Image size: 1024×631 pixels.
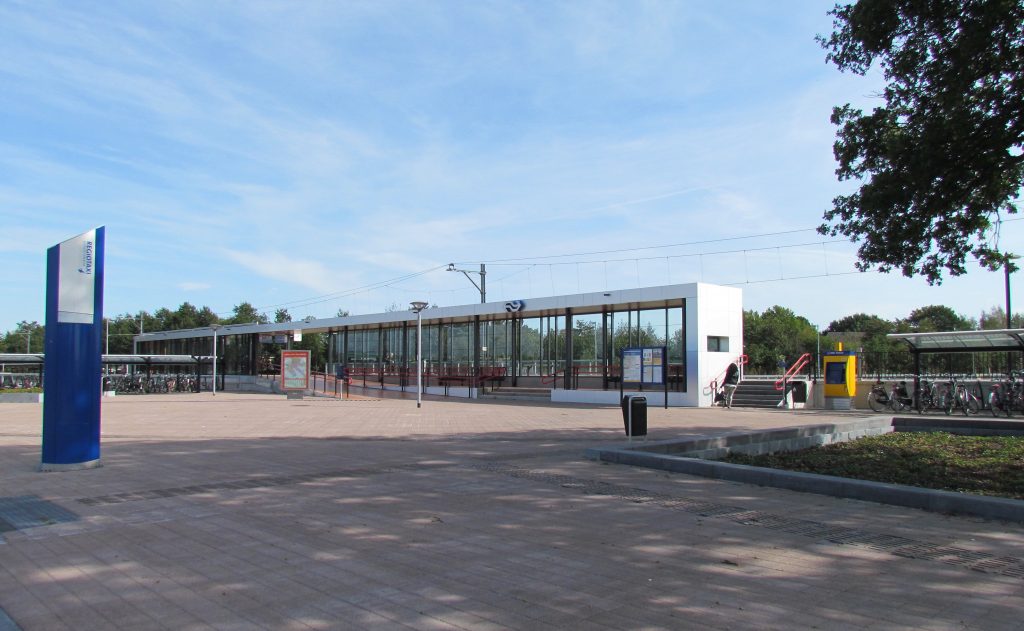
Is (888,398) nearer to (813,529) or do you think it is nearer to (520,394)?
(520,394)

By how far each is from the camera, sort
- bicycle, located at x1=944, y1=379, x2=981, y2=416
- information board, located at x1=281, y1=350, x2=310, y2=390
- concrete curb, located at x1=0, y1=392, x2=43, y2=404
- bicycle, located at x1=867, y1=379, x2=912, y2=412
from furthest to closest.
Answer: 1. information board, located at x1=281, y1=350, x2=310, y2=390
2. concrete curb, located at x1=0, y1=392, x2=43, y2=404
3. bicycle, located at x1=867, y1=379, x2=912, y2=412
4. bicycle, located at x1=944, y1=379, x2=981, y2=416

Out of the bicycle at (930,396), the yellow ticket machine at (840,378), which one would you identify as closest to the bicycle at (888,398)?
the bicycle at (930,396)

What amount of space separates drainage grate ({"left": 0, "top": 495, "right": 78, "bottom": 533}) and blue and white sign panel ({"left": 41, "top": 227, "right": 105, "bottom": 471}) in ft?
6.31

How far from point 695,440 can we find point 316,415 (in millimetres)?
12827

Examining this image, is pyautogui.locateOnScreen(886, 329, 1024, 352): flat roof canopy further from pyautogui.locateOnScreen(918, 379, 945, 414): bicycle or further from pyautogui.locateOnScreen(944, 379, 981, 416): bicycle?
pyautogui.locateOnScreen(918, 379, 945, 414): bicycle

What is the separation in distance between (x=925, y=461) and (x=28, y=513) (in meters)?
11.5

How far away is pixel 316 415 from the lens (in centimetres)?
2127

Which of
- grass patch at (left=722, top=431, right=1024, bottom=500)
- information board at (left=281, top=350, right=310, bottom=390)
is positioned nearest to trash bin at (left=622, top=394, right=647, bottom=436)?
grass patch at (left=722, top=431, right=1024, bottom=500)

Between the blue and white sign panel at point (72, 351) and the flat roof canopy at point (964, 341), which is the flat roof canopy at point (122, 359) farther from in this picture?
the flat roof canopy at point (964, 341)

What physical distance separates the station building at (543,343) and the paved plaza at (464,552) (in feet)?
47.3

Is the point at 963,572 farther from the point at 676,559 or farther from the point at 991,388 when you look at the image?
the point at 991,388

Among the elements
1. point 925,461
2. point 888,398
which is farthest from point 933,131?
point 888,398

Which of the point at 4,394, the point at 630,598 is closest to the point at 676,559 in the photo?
the point at 630,598

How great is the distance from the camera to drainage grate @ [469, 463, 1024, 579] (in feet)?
18.3
